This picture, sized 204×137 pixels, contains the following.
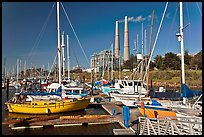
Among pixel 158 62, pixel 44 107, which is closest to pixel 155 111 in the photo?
pixel 44 107

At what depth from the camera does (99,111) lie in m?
22.2

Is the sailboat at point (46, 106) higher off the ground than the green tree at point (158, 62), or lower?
lower

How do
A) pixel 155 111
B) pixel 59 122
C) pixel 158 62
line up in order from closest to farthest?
pixel 155 111
pixel 59 122
pixel 158 62

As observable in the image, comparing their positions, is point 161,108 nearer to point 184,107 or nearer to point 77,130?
point 184,107

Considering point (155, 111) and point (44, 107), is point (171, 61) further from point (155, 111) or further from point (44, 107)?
point (155, 111)

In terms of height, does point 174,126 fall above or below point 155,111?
above

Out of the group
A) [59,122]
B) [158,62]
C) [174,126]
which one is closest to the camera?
[174,126]

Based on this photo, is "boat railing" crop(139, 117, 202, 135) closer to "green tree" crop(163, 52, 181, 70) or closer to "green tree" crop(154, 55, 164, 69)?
"green tree" crop(163, 52, 181, 70)

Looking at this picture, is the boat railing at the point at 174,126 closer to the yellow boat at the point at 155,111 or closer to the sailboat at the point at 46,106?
the yellow boat at the point at 155,111

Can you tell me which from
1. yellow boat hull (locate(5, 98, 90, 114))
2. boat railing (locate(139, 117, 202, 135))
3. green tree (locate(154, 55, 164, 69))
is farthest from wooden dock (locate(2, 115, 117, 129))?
green tree (locate(154, 55, 164, 69))

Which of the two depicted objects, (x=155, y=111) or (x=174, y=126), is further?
(x=155, y=111)

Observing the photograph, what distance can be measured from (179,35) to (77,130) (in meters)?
9.83

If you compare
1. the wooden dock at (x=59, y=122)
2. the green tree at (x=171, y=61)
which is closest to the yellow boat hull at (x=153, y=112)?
the wooden dock at (x=59, y=122)

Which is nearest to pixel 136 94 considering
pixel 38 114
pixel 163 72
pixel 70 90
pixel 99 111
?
pixel 99 111
